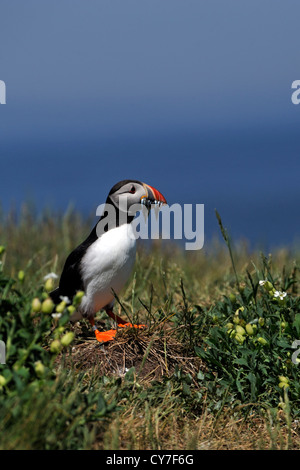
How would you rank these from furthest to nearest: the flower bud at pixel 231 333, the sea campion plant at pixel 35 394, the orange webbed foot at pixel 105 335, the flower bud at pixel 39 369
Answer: the orange webbed foot at pixel 105 335 < the flower bud at pixel 231 333 < the flower bud at pixel 39 369 < the sea campion plant at pixel 35 394

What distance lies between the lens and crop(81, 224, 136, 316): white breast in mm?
4777

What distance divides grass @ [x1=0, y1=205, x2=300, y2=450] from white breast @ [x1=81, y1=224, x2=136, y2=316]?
0.36 meters

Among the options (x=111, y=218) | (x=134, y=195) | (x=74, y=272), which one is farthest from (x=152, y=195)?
(x=74, y=272)

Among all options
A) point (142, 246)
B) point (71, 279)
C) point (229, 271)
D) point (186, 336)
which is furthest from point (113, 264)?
point (142, 246)

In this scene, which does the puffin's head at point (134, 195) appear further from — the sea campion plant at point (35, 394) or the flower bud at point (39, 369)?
the flower bud at point (39, 369)

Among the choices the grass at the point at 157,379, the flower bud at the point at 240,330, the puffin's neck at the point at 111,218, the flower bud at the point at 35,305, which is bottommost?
the grass at the point at 157,379

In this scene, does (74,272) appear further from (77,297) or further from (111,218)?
(77,297)

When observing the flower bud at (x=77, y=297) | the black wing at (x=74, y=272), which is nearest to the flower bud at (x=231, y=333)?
the black wing at (x=74, y=272)

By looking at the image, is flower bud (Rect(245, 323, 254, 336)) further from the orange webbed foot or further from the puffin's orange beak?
the puffin's orange beak

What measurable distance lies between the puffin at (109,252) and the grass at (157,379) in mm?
349

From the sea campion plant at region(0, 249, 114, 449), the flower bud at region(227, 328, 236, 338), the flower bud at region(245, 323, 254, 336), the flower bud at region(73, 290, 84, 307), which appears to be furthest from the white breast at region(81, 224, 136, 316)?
the flower bud at region(73, 290, 84, 307)

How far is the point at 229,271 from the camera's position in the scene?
24.5 feet

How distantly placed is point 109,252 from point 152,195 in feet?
1.77

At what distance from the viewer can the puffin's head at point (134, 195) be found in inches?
189
